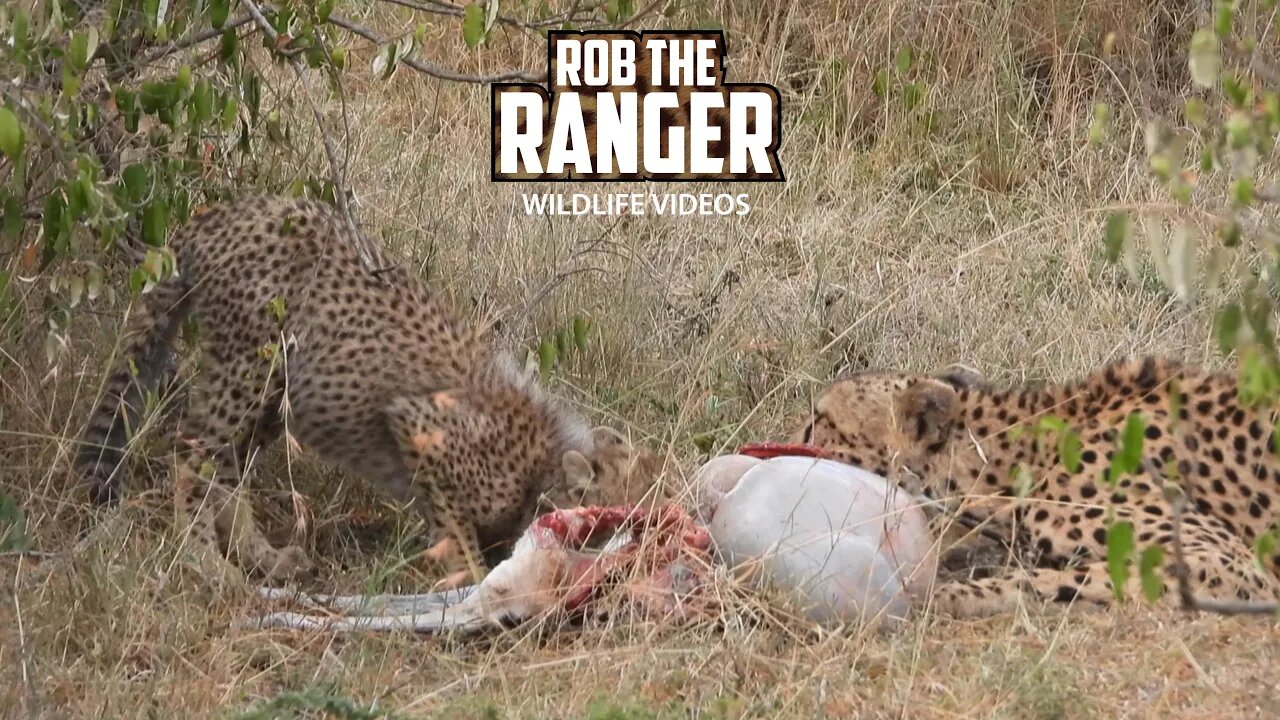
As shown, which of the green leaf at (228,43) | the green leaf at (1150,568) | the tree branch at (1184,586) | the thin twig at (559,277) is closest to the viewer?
the green leaf at (1150,568)

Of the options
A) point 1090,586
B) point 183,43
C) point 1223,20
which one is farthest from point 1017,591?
point 183,43

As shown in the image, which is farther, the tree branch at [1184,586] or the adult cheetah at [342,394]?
the adult cheetah at [342,394]

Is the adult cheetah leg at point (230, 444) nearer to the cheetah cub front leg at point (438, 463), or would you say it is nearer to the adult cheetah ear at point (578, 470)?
the cheetah cub front leg at point (438, 463)

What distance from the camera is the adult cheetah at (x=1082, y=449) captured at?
438 cm

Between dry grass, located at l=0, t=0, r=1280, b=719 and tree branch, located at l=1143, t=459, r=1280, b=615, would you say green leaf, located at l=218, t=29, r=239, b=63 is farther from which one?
tree branch, located at l=1143, t=459, r=1280, b=615

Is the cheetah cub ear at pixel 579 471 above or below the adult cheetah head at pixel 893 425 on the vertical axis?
below

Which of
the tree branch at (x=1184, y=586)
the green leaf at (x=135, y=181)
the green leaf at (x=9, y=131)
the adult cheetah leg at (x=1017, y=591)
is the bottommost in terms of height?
the adult cheetah leg at (x=1017, y=591)

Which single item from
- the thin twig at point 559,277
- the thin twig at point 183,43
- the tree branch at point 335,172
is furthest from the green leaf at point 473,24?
the thin twig at point 559,277

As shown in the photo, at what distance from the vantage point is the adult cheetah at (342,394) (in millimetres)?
4711

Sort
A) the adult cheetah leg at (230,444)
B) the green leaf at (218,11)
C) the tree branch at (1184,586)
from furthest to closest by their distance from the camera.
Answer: the adult cheetah leg at (230,444), the green leaf at (218,11), the tree branch at (1184,586)

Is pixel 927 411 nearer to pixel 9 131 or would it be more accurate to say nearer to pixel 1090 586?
pixel 1090 586

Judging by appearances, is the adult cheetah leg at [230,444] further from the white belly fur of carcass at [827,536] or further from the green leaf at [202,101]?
the white belly fur of carcass at [827,536]

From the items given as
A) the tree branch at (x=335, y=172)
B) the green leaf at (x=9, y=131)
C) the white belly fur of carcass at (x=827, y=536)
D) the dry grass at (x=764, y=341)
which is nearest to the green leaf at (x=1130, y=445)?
the dry grass at (x=764, y=341)

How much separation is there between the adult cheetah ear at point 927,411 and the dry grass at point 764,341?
1.65 feet
